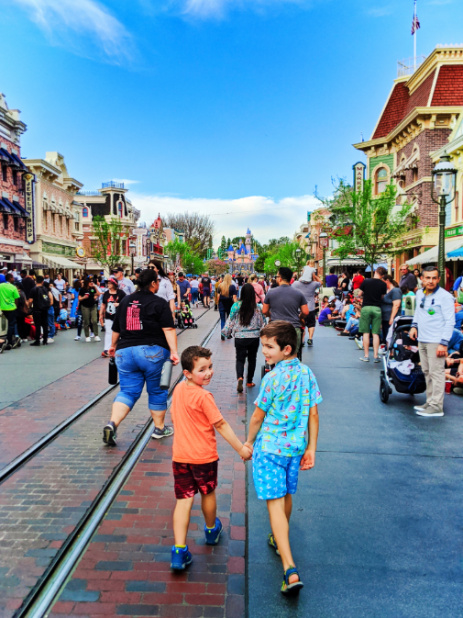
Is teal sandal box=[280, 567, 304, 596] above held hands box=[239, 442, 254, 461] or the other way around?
the other way around

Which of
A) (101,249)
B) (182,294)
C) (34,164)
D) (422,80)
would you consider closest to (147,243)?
(101,249)

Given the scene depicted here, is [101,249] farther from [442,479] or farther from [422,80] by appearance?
[442,479]

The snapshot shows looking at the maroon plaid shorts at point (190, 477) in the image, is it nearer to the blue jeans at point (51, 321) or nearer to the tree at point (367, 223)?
the blue jeans at point (51, 321)

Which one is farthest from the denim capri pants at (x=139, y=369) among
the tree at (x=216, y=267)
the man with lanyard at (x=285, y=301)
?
the tree at (x=216, y=267)

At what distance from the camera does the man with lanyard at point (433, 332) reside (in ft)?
20.3

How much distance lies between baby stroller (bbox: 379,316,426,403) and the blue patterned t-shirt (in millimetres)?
4207

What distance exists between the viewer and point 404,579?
3072 mm

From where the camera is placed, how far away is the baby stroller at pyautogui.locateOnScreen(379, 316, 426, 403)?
271 inches

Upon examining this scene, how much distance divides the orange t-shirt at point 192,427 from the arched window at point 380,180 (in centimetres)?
3523

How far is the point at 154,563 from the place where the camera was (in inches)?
127

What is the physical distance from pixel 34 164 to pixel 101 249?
17.4m

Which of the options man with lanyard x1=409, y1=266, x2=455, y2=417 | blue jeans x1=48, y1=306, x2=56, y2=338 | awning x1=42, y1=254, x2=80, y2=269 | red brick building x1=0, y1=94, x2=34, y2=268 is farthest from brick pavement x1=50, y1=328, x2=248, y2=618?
awning x1=42, y1=254, x2=80, y2=269

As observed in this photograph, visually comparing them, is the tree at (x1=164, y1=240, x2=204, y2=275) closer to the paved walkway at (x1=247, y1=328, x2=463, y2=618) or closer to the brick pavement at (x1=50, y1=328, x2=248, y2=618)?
the paved walkway at (x1=247, y1=328, x2=463, y2=618)

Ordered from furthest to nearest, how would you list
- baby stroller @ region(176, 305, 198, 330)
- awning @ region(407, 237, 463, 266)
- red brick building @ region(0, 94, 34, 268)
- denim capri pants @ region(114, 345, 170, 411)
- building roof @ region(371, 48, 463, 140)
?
red brick building @ region(0, 94, 34, 268)
building roof @ region(371, 48, 463, 140)
awning @ region(407, 237, 463, 266)
baby stroller @ region(176, 305, 198, 330)
denim capri pants @ region(114, 345, 170, 411)
